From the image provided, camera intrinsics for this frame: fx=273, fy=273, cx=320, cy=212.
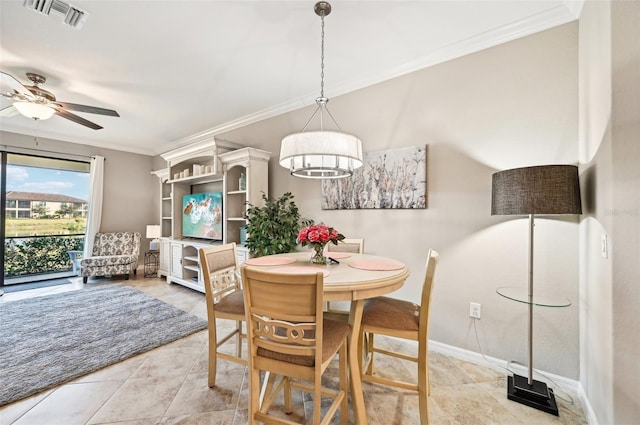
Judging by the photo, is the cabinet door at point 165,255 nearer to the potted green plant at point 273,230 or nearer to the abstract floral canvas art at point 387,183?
the potted green plant at point 273,230

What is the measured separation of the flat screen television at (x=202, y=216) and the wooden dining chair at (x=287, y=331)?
3040 mm

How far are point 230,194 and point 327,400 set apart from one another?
2932mm

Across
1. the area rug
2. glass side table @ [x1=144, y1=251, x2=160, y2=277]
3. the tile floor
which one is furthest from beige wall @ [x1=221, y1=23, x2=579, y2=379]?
glass side table @ [x1=144, y1=251, x2=160, y2=277]

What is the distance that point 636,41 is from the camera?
1.07 metres

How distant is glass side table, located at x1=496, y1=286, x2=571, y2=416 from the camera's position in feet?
5.38

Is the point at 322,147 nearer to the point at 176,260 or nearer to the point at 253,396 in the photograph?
the point at 253,396

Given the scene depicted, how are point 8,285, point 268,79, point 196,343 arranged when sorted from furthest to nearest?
point 8,285 → point 268,79 → point 196,343

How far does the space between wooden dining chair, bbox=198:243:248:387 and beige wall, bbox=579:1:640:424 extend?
1842 millimetres

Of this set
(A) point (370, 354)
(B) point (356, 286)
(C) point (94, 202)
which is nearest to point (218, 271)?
(B) point (356, 286)

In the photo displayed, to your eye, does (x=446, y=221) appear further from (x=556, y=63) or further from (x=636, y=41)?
(x=636, y=41)

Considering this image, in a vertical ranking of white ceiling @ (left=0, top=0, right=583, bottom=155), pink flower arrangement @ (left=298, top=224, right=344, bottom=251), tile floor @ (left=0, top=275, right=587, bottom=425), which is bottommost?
tile floor @ (left=0, top=275, right=587, bottom=425)

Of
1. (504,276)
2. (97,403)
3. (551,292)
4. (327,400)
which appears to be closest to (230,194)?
(97,403)

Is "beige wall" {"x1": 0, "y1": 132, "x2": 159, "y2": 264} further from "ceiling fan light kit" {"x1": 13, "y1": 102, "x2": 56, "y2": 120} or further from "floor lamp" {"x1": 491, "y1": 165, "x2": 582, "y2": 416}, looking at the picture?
"floor lamp" {"x1": 491, "y1": 165, "x2": 582, "y2": 416}

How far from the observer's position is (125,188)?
5.63 metres
